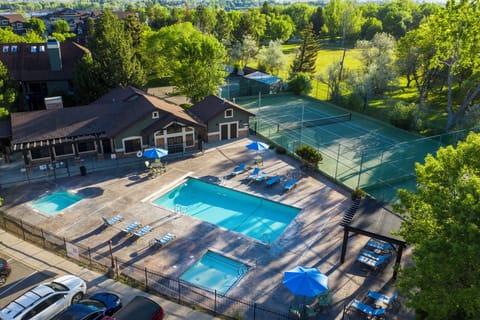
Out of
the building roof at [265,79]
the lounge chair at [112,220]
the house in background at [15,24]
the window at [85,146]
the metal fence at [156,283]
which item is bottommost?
the metal fence at [156,283]

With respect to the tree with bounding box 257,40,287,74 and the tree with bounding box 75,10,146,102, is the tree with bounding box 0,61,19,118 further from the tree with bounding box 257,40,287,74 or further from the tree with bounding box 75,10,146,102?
the tree with bounding box 257,40,287,74

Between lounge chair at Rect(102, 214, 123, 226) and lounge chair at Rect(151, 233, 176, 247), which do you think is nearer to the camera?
lounge chair at Rect(151, 233, 176, 247)

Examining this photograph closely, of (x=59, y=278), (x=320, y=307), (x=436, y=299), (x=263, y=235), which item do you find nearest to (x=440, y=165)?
(x=436, y=299)

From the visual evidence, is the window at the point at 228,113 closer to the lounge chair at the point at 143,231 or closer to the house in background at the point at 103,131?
the house in background at the point at 103,131

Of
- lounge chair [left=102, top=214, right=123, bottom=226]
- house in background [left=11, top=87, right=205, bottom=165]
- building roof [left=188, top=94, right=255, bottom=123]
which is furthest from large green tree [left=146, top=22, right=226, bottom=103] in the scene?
lounge chair [left=102, top=214, right=123, bottom=226]

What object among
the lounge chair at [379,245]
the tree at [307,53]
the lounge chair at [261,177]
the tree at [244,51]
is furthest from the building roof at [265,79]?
the lounge chair at [379,245]

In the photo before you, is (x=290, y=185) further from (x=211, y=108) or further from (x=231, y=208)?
(x=211, y=108)

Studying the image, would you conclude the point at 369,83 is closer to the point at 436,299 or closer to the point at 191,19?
the point at 436,299
